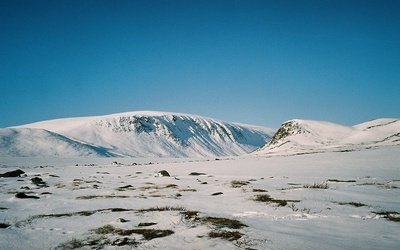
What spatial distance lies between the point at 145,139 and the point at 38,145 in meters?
73.4

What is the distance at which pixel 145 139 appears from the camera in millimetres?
176250

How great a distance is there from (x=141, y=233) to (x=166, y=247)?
1026 millimetres

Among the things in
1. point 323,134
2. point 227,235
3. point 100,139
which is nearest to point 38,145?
point 100,139

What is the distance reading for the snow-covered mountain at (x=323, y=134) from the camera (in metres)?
65.1

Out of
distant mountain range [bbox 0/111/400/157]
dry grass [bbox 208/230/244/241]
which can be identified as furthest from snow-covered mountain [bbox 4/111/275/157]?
dry grass [bbox 208/230/244/241]

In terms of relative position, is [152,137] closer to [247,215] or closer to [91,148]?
[91,148]

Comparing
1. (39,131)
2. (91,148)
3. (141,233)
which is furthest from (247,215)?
(39,131)

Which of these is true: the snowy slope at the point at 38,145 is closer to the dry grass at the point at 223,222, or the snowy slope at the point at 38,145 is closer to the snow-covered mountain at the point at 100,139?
the snow-covered mountain at the point at 100,139

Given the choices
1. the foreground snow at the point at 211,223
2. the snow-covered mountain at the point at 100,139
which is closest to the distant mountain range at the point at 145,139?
the snow-covered mountain at the point at 100,139

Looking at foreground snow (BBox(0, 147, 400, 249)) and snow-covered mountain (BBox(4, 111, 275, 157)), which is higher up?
snow-covered mountain (BBox(4, 111, 275, 157))

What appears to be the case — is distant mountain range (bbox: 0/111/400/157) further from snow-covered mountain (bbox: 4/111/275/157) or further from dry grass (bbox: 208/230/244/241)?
dry grass (bbox: 208/230/244/241)

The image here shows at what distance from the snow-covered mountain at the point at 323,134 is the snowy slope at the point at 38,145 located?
7694 centimetres

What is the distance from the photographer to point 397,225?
228 inches

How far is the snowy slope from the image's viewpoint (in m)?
101
